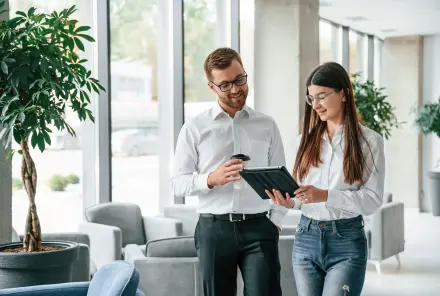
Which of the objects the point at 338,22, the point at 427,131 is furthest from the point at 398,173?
the point at 338,22

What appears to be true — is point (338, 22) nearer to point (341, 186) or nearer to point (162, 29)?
point (162, 29)

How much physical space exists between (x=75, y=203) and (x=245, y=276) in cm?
393

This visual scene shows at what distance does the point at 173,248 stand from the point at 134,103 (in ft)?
11.2

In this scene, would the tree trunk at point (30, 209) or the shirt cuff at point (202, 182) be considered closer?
the shirt cuff at point (202, 182)

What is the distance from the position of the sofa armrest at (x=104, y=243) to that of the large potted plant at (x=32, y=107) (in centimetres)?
155

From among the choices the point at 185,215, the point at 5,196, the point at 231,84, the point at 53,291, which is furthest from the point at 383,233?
the point at 53,291

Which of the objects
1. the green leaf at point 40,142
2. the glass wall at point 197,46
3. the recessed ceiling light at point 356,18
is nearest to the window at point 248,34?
the glass wall at point 197,46

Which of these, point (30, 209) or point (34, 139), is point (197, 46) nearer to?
point (30, 209)

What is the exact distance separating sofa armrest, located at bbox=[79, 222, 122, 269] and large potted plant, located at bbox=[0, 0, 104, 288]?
5.09ft

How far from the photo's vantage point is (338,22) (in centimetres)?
1279

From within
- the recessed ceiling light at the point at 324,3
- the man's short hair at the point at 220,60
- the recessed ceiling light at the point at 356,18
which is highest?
the recessed ceiling light at the point at 356,18

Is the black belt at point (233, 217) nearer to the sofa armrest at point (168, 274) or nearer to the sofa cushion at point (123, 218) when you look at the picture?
the sofa armrest at point (168, 274)

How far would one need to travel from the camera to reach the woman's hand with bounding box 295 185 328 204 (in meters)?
2.95

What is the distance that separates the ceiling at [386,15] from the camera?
10.7 m
